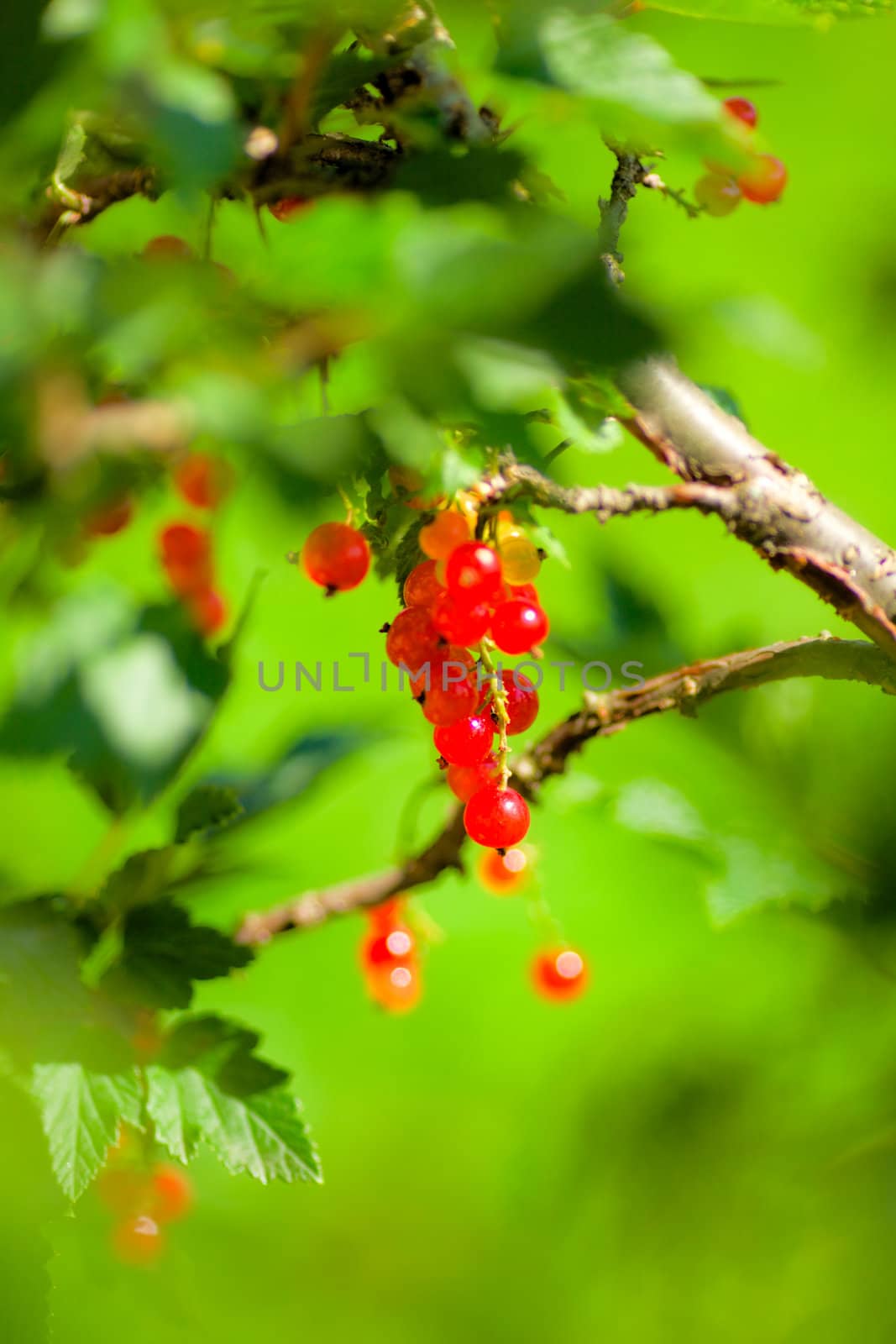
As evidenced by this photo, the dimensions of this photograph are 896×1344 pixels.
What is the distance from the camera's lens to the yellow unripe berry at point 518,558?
1.32 ft

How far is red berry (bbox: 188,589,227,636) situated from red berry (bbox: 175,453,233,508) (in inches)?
2.4

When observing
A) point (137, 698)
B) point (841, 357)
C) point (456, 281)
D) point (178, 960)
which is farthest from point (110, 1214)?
point (841, 357)

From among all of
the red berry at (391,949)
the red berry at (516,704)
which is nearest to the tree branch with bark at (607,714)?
the red berry at (516,704)

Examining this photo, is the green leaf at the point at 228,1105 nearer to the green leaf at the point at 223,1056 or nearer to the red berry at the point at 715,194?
the green leaf at the point at 223,1056

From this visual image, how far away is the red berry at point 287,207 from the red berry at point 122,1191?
620mm

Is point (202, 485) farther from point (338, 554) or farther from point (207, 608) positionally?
point (338, 554)

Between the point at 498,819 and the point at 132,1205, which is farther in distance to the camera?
the point at 132,1205

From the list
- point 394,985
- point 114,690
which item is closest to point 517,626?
point 114,690

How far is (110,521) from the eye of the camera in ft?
1.92

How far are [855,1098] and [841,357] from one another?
92cm

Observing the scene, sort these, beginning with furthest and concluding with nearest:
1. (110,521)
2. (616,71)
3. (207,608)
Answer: (207,608)
(110,521)
(616,71)

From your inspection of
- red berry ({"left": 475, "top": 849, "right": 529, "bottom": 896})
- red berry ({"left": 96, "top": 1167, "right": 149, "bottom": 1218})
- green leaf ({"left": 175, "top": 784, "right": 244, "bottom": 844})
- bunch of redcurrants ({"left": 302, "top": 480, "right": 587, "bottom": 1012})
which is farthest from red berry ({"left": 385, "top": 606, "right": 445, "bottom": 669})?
red berry ({"left": 96, "top": 1167, "right": 149, "bottom": 1218})

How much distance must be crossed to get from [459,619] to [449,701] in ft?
0.13

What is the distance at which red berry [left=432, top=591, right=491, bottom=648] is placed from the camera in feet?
1.24
